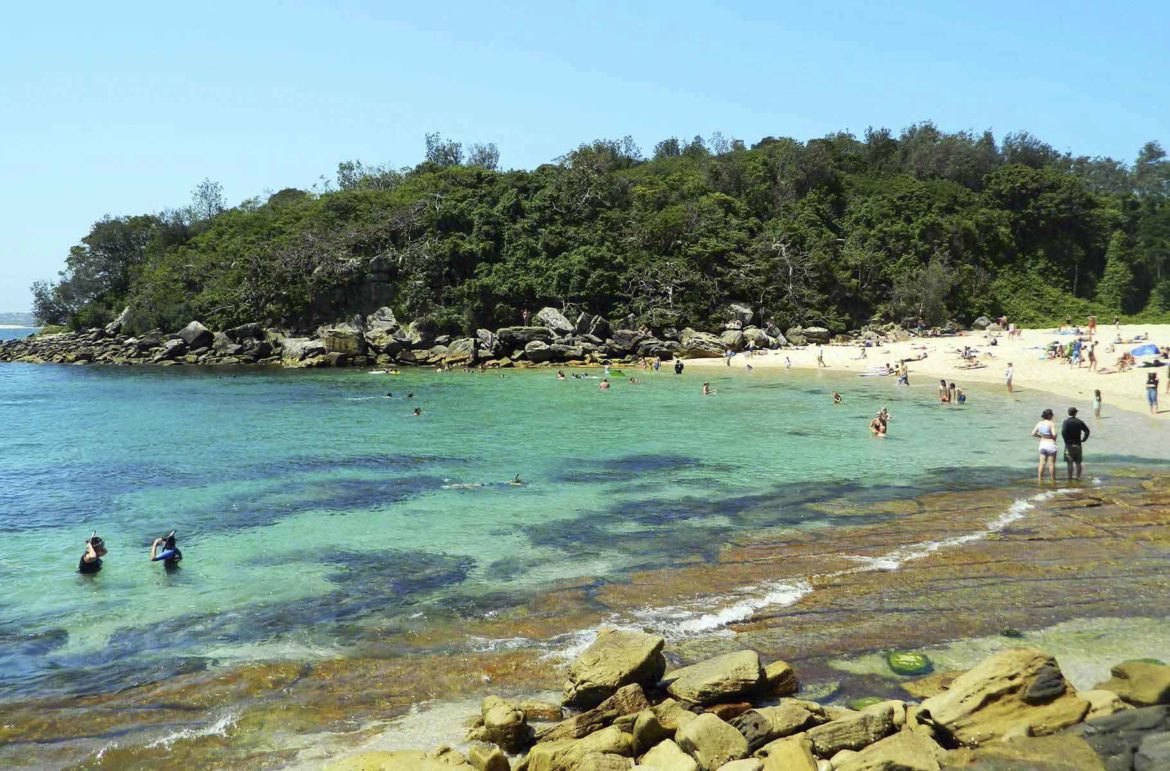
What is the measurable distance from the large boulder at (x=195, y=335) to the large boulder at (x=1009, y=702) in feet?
236

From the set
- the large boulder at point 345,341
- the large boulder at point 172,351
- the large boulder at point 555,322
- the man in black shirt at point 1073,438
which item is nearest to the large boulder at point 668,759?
the man in black shirt at point 1073,438

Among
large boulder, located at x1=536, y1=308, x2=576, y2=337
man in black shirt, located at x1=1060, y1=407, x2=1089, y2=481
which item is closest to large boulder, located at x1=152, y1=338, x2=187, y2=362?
large boulder, located at x1=536, y1=308, x2=576, y2=337

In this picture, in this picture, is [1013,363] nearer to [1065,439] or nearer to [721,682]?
[1065,439]

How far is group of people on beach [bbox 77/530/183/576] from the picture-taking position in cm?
1505

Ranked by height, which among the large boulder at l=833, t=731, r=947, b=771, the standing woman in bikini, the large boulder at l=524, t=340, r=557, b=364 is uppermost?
the large boulder at l=524, t=340, r=557, b=364

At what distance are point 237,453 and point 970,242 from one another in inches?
2847

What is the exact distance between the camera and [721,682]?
27.7 ft

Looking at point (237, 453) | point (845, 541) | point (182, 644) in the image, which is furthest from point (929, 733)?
point (237, 453)

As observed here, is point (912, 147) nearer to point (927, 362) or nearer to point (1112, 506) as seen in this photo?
point (927, 362)

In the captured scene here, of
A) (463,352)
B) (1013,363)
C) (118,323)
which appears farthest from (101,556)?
(118,323)

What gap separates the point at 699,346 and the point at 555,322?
11511 mm

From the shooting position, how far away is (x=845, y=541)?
15.3 metres

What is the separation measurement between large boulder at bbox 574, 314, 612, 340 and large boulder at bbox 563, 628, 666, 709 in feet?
A: 178

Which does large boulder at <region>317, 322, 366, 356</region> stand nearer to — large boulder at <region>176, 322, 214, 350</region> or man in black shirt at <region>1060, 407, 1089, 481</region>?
large boulder at <region>176, 322, 214, 350</region>
